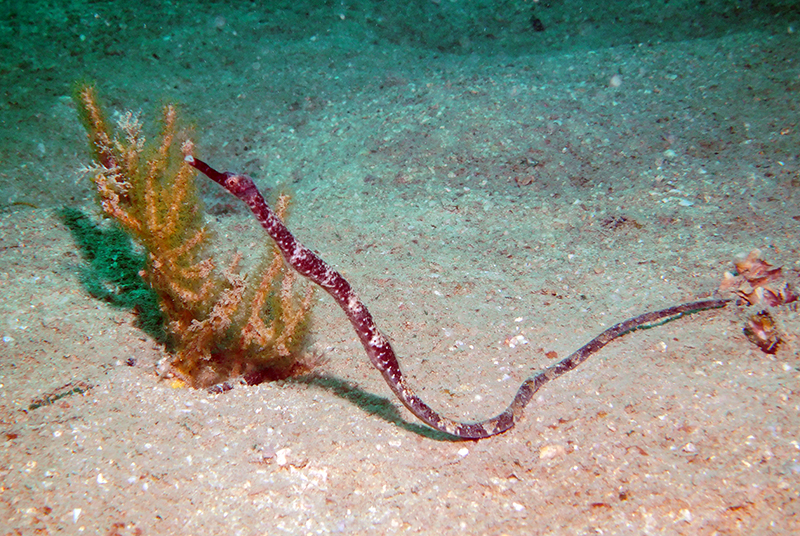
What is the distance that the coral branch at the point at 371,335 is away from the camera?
7.33 ft

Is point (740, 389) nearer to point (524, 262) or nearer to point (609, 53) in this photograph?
point (524, 262)

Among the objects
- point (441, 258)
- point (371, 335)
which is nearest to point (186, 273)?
point (371, 335)

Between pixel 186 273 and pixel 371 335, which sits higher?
pixel 186 273

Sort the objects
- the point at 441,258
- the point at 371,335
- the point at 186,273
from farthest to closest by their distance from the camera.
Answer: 1. the point at 441,258
2. the point at 186,273
3. the point at 371,335

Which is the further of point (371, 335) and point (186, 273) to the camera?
point (186, 273)

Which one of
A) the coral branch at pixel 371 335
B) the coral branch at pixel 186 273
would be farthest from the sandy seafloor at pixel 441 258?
the coral branch at pixel 186 273

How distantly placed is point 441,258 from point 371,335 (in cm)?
231

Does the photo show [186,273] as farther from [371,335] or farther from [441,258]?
[441,258]

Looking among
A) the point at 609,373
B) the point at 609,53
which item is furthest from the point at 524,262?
the point at 609,53

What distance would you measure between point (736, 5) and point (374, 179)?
26.8 ft

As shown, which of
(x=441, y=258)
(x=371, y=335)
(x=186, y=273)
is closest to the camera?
(x=371, y=335)

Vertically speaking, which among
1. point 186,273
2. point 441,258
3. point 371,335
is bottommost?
point 441,258

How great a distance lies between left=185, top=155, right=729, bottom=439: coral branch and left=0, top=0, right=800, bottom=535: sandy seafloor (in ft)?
0.35

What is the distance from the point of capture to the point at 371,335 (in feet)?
8.94
